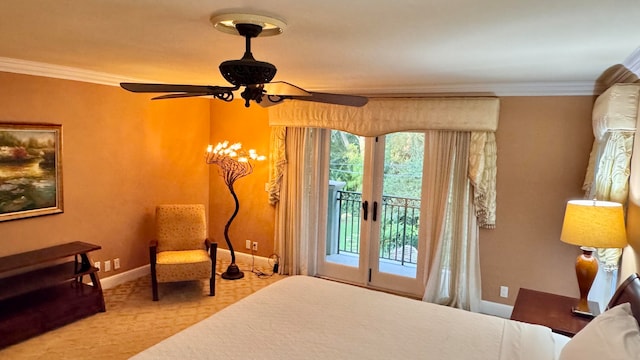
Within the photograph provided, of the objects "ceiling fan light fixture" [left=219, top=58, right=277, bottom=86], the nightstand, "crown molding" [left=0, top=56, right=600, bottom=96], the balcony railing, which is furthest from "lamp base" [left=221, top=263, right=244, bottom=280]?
"ceiling fan light fixture" [left=219, top=58, right=277, bottom=86]

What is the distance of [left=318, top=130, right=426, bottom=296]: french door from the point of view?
461 centimetres

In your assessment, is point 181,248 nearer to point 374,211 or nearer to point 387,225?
point 374,211

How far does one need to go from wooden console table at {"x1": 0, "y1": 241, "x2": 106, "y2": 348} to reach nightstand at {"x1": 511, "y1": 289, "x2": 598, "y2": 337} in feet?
12.1

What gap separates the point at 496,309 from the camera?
4.18 meters

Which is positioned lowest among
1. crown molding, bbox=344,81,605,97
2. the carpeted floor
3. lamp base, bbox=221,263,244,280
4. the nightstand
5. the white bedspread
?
the carpeted floor

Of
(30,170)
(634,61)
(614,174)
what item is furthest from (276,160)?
(634,61)

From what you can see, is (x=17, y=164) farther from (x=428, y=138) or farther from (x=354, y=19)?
Result: (x=428, y=138)

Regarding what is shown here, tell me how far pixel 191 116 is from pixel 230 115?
0.51 metres

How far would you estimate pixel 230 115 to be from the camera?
555 cm

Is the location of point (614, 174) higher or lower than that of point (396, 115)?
lower

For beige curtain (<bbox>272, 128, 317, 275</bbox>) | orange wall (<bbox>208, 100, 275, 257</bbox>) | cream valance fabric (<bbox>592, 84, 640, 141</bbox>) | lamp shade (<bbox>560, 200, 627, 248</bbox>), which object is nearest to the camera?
lamp shade (<bbox>560, 200, 627, 248</bbox>)

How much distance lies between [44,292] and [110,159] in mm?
1479

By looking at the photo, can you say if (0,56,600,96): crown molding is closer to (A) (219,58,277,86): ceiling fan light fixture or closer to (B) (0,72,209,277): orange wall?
A: (B) (0,72,209,277): orange wall

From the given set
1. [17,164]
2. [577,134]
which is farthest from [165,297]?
[577,134]
